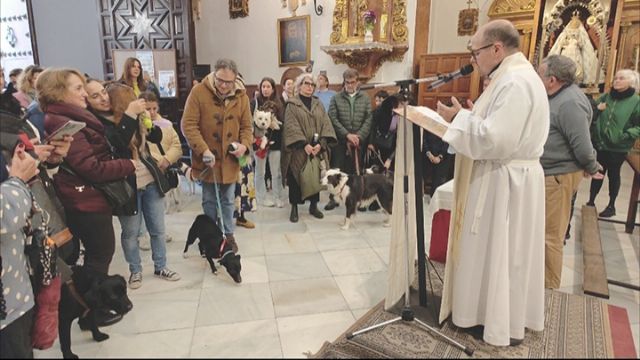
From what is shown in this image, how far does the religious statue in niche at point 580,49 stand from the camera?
5.71 meters

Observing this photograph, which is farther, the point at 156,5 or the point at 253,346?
the point at 156,5

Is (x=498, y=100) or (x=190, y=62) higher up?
(x=190, y=62)

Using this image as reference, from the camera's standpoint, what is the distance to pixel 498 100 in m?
1.85

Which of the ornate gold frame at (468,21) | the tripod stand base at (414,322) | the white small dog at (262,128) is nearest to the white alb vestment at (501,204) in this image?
the tripod stand base at (414,322)

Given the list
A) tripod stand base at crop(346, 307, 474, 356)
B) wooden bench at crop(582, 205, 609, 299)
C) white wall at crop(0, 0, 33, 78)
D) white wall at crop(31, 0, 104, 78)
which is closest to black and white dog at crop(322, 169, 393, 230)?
wooden bench at crop(582, 205, 609, 299)

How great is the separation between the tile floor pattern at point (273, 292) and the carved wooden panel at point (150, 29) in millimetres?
4473

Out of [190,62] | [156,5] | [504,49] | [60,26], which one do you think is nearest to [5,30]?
[60,26]

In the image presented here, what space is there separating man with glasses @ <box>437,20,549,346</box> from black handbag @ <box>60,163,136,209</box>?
1.85 meters

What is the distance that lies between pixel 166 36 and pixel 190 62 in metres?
0.69

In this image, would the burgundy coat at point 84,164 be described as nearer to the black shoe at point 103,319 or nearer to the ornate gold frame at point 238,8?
the black shoe at point 103,319

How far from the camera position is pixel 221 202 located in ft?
11.2

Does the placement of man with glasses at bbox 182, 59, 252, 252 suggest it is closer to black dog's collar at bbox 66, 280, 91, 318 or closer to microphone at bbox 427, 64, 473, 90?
black dog's collar at bbox 66, 280, 91, 318

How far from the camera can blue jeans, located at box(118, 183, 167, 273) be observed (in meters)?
2.71

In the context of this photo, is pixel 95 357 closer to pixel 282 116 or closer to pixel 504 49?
pixel 504 49
